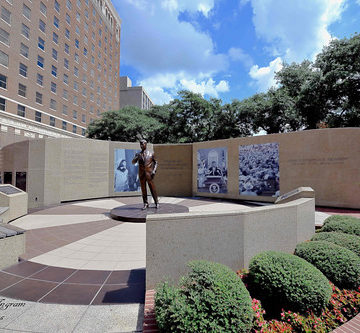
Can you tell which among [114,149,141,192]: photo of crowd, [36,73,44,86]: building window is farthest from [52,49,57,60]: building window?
[114,149,141,192]: photo of crowd

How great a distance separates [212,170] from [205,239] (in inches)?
494

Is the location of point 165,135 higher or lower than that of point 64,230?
higher

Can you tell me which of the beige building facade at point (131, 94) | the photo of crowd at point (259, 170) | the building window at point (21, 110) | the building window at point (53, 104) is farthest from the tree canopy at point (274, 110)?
the beige building facade at point (131, 94)

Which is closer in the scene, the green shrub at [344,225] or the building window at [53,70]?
the green shrub at [344,225]

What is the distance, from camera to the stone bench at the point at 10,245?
4.62 metres

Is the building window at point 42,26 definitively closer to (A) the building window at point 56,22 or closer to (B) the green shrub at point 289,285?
(A) the building window at point 56,22

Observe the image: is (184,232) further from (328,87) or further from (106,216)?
(328,87)

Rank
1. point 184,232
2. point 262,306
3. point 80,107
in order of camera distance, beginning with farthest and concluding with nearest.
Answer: point 80,107 < point 184,232 < point 262,306

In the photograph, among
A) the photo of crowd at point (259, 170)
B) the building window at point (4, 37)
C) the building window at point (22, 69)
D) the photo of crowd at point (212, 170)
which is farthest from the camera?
the building window at point (22, 69)

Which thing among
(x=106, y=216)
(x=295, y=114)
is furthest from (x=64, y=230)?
(x=295, y=114)

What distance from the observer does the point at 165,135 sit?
3170 centimetres

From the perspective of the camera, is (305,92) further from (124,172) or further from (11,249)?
(11,249)

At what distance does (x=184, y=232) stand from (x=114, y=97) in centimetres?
6117

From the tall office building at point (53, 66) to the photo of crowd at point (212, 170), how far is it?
2644 cm
